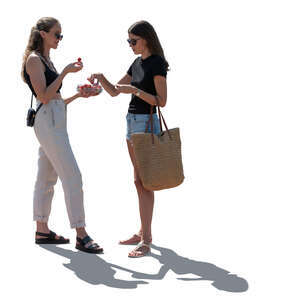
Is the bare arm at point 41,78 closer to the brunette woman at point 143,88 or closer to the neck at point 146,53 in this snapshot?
the brunette woman at point 143,88

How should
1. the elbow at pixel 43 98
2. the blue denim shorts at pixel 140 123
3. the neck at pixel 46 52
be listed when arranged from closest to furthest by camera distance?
1. the elbow at pixel 43 98
2. the blue denim shorts at pixel 140 123
3. the neck at pixel 46 52

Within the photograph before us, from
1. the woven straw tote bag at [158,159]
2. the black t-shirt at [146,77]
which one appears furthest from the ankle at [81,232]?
the black t-shirt at [146,77]

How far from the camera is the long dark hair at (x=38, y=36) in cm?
570

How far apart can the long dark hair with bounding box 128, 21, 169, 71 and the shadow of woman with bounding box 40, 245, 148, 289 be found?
202cm

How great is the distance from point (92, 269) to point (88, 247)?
0.50 metres

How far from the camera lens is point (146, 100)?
18.0 ft

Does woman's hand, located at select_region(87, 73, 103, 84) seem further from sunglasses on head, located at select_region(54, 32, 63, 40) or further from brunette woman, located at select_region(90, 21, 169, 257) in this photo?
sunglasses on head, located at select_region(54, 32, 63, 40)

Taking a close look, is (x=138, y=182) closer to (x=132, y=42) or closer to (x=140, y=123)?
(x=140, y=123)

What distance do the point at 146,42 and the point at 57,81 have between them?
3.13 ft

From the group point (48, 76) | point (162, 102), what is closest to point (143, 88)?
point (162, 102)

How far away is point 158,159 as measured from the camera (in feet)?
18.1

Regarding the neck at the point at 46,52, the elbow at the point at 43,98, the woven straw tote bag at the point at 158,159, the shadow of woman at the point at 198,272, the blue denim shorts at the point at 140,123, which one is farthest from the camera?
the neck at the point at 46,52

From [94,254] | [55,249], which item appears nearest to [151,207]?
[94,254]

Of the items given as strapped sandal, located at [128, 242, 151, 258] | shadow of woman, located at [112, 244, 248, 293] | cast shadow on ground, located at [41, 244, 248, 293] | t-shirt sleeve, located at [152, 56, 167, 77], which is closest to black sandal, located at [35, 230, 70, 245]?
cast shadow on ground, located at [41, 244, 248, 293]
